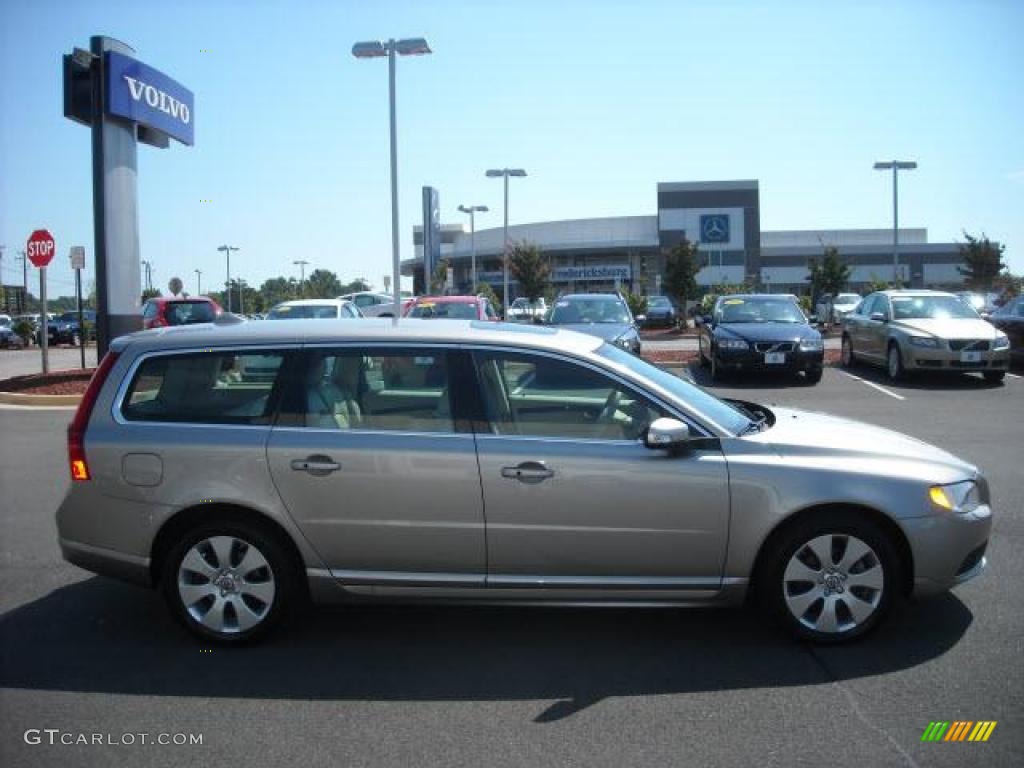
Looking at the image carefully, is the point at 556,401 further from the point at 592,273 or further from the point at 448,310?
the point at 592,273

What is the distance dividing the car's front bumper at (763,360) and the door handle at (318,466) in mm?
11704

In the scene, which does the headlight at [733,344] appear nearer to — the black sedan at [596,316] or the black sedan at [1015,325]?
the black sedan at [596,316]

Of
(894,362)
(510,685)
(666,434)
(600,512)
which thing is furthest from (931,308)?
(510,685)

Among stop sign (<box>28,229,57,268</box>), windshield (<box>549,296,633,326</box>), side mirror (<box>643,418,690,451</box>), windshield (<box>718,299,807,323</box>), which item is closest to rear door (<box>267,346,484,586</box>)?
side mirror (<box>643,418,690,451</box>)

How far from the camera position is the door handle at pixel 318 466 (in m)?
4.30

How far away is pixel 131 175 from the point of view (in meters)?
17.5

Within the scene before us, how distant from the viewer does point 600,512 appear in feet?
13.9

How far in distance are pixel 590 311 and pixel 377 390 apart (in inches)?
496

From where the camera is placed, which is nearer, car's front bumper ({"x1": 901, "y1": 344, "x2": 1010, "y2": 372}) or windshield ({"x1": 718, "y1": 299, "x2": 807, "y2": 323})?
car's front bumper ({"x1": 901, "y1": 344, "x2": 1010, "y2": 372})

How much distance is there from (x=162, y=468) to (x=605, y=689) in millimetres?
2337

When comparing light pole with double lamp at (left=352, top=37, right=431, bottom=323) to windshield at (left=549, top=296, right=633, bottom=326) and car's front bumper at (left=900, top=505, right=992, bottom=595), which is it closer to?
A: windshield at (left=549, top=296, right=633, bottom=326)

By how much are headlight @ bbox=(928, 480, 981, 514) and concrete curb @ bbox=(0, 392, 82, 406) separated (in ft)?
43.9

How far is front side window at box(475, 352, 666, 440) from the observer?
436 cm

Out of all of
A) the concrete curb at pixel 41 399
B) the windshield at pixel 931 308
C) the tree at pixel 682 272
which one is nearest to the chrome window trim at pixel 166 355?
the concrete curb at pixel 41 399
